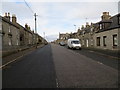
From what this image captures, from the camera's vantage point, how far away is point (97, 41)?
45.3 metres

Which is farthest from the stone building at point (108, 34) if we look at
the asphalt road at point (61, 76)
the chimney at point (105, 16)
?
the asphalt road at point (61, 76)

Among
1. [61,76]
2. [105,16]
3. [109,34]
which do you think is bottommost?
[61,76]

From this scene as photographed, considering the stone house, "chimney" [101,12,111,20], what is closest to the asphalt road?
the stone house

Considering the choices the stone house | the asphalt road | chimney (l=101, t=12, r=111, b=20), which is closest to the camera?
the asphalt road

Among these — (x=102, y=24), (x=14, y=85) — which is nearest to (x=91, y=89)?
(x=14, y=85)

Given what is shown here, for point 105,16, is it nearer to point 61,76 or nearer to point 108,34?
point 108,34

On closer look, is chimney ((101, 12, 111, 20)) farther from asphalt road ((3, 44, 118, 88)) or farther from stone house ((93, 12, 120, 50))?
asphalt road ((3, 44, 118, 88))

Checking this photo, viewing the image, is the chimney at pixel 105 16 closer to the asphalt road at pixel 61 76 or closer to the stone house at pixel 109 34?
the stone house at pixel 109 34

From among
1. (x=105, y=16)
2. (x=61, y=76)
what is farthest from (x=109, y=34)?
(x=61, y=76)

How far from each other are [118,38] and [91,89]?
27711mm

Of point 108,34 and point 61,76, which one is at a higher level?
point 108,34

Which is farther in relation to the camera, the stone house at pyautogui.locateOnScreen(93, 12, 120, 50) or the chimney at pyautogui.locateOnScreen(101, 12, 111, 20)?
the chimney at pyautogui.locateOnScreen(101, 12, 111, 20)

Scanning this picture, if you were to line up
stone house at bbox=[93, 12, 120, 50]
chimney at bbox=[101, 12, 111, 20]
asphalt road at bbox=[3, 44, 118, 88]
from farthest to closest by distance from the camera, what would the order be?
chimney at bbox=[101, 12, 111, 20], stone house at bbox=[93, 12, 120, 50], asphalt road at bbox=[3, 44, 118, 88]

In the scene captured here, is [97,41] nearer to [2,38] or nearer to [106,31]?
[106,31]
